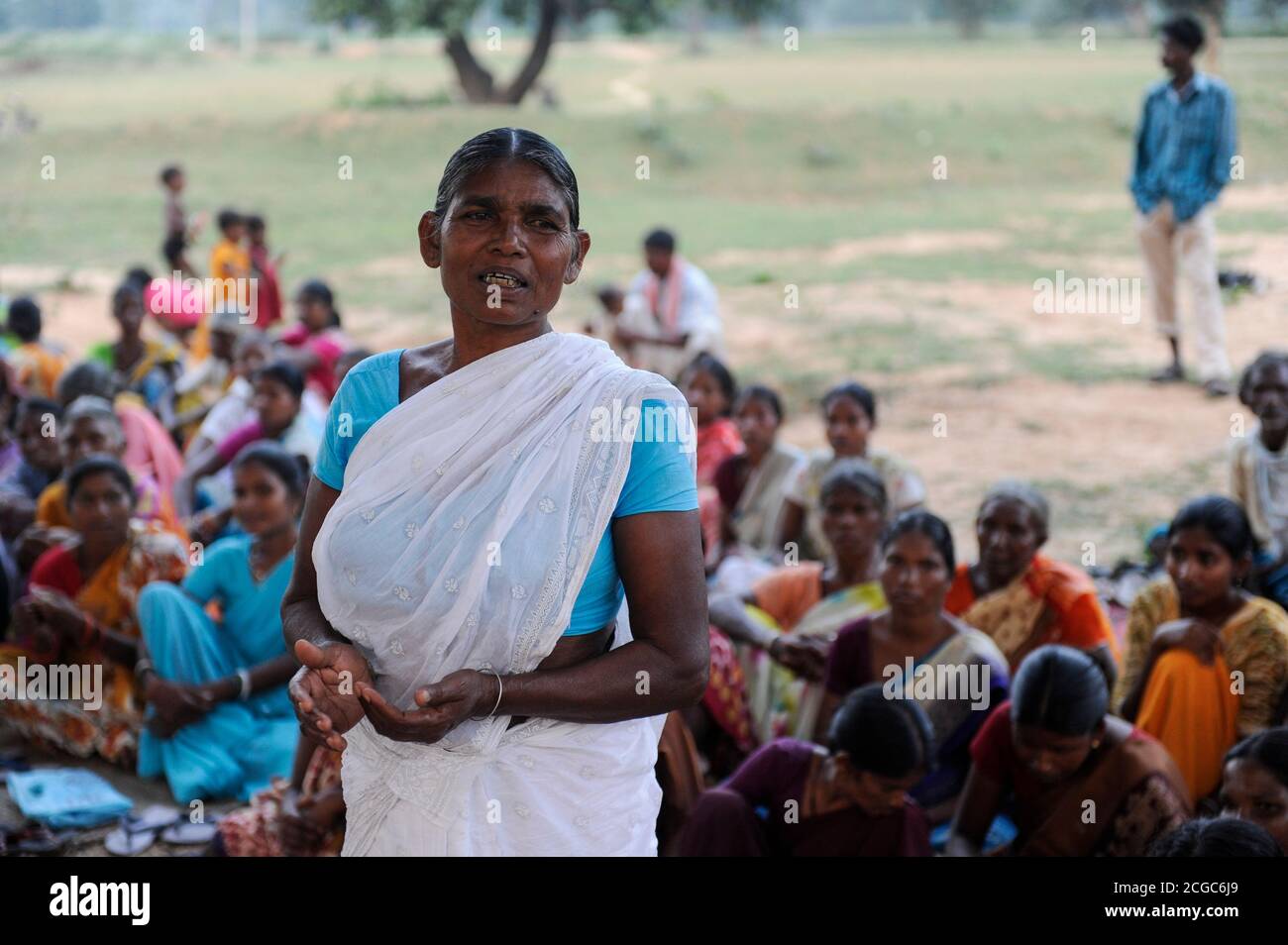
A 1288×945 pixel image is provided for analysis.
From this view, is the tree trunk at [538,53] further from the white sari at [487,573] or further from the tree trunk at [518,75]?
the white sari at [487,573]

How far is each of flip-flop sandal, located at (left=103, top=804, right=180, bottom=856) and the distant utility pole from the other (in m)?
35.1

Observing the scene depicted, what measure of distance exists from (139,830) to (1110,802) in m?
2.69

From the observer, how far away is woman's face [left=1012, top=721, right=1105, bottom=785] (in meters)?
3.49

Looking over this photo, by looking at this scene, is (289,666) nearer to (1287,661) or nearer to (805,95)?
(1287,661)

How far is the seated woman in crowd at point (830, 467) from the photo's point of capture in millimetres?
5738

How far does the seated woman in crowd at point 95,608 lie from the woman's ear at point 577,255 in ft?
10.5

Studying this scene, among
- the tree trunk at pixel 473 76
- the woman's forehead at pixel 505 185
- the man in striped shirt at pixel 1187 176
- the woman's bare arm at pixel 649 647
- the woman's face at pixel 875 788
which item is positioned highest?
the tree trunk at pixel 473 76

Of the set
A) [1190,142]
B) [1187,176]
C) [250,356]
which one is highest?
[1190,142]

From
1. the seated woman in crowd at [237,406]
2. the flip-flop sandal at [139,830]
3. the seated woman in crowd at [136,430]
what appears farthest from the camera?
the seated woman in crowd at [237,406]

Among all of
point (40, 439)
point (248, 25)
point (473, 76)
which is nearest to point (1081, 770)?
point (40, 439)

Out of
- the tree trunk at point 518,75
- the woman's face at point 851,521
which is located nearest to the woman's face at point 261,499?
the woman's face at point 851,521

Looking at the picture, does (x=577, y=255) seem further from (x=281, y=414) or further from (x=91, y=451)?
(x=281, y=414)

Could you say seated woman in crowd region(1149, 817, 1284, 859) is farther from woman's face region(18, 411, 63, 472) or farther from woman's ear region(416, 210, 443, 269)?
woman's face region(18, 411, 63, 472)

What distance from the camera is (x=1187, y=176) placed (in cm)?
885
